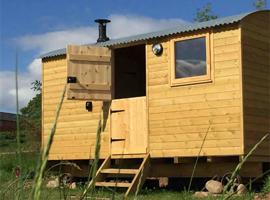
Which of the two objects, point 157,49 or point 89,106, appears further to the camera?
point 89,106

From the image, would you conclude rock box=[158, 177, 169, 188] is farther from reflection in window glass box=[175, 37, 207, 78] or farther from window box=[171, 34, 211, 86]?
reflection in window glass box=[175, 37, 207, 78]

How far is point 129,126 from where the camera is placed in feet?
38.9

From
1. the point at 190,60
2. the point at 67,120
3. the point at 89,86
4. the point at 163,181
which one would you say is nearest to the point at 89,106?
the point at 67,120

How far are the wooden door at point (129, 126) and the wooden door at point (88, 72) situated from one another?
1.32 ft

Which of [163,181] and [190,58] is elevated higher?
[190,58]

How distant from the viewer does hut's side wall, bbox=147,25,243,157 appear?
10.2 meters

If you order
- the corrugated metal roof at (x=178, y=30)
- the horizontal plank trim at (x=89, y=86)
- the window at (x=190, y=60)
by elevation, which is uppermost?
the corrugated metal roof at (x=178, y=30)

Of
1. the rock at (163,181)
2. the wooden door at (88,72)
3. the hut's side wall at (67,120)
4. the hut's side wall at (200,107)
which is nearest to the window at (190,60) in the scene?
the hut's side wall at (200,107)

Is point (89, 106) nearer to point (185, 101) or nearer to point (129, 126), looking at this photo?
point (129, 126)

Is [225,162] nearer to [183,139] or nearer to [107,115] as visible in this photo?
[183,139]

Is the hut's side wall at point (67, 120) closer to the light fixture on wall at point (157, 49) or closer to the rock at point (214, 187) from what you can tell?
the light fixture on wall at point (157, 49)

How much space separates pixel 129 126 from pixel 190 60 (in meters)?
2.01

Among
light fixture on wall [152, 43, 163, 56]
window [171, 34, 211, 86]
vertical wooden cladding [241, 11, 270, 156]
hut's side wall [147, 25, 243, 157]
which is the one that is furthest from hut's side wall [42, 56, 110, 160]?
vertical wooden cladding [241, 11, 270, 156]

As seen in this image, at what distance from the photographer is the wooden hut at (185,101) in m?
10.2
